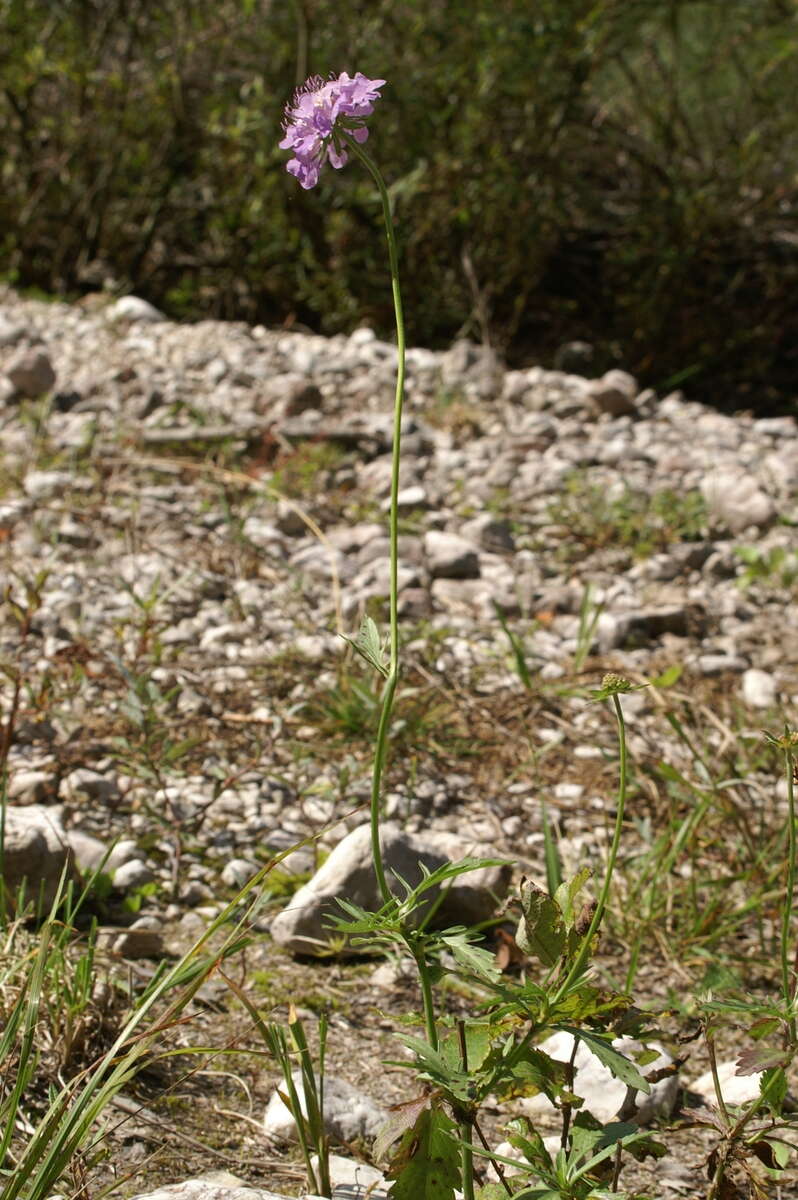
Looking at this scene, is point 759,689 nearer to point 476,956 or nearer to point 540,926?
point 540,926

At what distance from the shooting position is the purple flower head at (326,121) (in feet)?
3.57

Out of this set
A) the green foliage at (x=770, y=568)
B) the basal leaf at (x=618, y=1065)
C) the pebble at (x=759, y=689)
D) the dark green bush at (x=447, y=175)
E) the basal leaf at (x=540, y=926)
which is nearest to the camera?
the basal leaf at (x=618, y=1065)

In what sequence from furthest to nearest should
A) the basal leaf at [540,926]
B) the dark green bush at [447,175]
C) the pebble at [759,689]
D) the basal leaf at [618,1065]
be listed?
the dark green bush at [447,175] → the pebble at [759,689] → the basal leaf at [540,926] → the basal leaf at [618,1065]

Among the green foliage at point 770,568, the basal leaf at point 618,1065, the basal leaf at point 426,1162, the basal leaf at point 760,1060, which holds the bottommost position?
the basal leaf at point 426,1162

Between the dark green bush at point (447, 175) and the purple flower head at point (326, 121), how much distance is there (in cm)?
326

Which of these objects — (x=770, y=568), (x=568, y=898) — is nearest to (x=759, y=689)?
(x=770, y=568)

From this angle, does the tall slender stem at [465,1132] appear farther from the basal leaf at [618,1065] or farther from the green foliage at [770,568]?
the green foliage at [770,568]

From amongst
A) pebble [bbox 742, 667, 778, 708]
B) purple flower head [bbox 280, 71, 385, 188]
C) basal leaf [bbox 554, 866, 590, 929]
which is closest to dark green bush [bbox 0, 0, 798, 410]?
pebble [bbox 742, 667, 778, 708]

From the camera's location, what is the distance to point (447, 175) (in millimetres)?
4512

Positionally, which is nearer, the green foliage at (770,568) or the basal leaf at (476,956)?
the basal leaf at (476,956)

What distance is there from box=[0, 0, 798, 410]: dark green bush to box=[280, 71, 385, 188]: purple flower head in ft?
10.7

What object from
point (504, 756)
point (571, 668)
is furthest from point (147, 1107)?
point (571, 668)

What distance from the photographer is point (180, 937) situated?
6.00 feet

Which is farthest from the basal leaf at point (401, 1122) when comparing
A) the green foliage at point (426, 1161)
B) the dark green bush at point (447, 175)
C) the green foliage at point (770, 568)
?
the dark green bush at point (447, 175)
